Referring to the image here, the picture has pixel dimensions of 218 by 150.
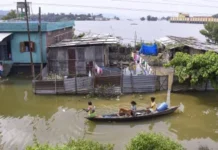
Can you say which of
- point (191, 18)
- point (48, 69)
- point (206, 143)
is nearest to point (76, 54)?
point (48, 69)

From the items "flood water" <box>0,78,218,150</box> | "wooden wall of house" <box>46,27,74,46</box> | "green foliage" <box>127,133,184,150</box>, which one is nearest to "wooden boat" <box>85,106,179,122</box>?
"flood water" <box>0,78,218,150</box>

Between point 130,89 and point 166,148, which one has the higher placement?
point 166,148

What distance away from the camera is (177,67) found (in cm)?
1789

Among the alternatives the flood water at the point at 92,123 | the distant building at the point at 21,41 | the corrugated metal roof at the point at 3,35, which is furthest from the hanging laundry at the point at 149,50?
the corrugated metal roof at the point at 3,35

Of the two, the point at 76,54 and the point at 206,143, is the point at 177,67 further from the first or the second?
the point at 76,54

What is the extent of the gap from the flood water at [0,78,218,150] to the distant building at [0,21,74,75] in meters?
4.72

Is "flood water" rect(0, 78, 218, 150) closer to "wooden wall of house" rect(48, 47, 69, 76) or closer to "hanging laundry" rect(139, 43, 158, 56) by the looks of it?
"wooden wall of house" rect(48, 47, 69, 76)

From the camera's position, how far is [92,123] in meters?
14.2

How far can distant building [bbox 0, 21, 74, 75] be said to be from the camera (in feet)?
74.4

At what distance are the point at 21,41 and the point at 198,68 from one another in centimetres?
1450

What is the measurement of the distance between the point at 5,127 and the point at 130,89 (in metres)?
8.27

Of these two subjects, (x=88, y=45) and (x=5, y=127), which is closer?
(x=5, y=127)

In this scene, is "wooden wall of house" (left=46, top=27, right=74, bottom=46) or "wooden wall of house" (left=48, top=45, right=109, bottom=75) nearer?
"wooden wall of house" (left=48, top=45, right=109, bottom=75)

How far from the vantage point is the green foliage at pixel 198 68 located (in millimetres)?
16384
